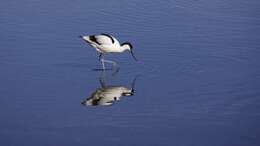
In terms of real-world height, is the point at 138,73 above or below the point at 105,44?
below

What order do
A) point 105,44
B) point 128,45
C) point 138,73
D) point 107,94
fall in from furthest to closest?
point 105,44
point 128,45
point 138,73
point 107,94

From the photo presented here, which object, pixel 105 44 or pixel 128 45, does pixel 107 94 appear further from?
pixel 105 44

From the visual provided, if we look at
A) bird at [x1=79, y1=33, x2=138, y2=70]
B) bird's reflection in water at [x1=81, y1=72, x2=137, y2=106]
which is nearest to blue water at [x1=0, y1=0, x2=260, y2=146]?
bird's reflection in water at [x1=81, y1=72, x2=137, y2=106]

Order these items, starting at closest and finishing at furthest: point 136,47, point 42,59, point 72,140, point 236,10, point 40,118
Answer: point 72,140
point 40,118
point 42,59
point 136,47
point 236,10

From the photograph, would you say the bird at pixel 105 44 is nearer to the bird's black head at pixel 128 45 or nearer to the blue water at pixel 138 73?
the bird's black head at pixel 128 45

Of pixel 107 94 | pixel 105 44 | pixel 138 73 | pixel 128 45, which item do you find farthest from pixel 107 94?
pixel 105 44

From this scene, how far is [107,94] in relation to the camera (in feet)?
35.2

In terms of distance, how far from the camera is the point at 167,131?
30.2ft

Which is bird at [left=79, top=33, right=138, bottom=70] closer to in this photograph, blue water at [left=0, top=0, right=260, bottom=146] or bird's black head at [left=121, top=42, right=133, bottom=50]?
bird's black head at [left=121, top=42, right=133, bottom=50]

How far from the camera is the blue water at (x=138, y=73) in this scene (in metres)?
9.16

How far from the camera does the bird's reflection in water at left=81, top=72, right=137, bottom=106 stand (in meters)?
10.3

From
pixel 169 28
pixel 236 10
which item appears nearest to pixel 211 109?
pixel 169 28

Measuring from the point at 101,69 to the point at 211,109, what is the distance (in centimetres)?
271

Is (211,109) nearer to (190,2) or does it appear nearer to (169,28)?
(169,28)
